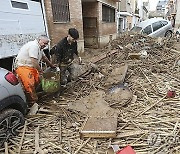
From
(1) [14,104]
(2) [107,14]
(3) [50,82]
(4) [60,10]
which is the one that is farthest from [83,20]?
(1) [14,104]

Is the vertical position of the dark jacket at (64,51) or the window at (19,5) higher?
the window at (19,5)

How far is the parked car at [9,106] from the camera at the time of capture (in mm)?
3645

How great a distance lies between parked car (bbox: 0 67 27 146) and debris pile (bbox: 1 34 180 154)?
0.19 meters

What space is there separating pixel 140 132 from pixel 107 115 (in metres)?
1.00

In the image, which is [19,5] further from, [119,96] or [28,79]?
[119,96]

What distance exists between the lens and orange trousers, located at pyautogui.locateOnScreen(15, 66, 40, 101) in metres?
4.88

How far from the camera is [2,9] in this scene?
7043mm

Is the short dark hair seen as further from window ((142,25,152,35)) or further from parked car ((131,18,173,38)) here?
window ((142,25,152,35))

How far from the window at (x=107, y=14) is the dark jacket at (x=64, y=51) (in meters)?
12.9

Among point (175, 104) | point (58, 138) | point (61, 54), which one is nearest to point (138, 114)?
point (175, 104)

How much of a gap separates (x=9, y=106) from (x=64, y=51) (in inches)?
106

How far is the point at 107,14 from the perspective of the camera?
65.5ft

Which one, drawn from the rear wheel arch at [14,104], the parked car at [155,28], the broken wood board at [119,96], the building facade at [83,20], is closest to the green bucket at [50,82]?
the rear wheel arch at [14,104]

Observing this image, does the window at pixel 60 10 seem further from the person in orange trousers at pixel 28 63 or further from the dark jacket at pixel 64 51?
the person in orange trousers at pixel 28 63
